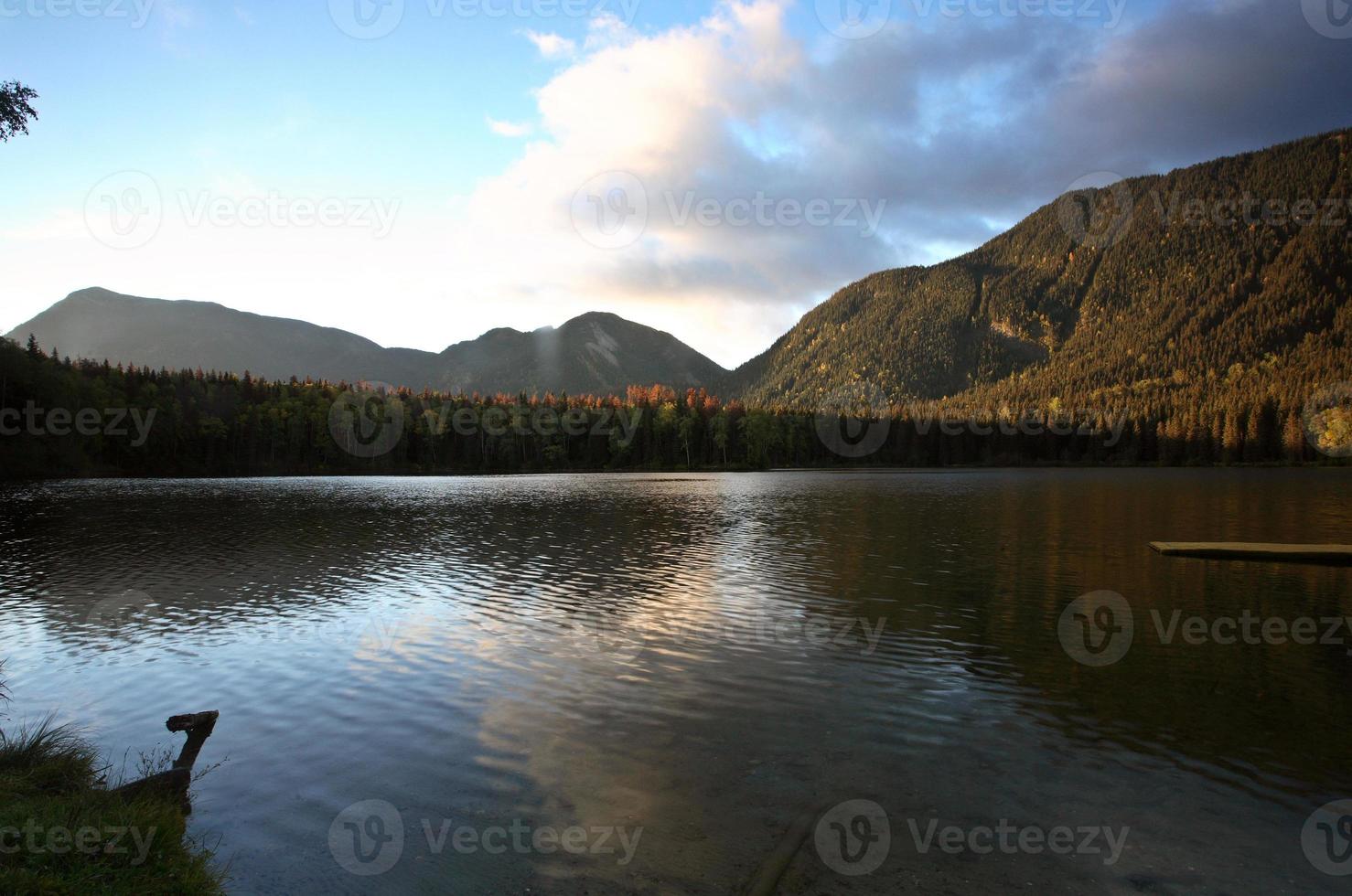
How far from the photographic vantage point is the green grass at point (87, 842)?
762cm

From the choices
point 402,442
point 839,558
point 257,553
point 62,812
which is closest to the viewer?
point 62,812

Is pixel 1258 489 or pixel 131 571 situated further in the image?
pixel 1258 489

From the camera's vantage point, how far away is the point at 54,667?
1970 cm

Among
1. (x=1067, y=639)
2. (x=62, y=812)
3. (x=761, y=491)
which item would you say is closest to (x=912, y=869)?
(x=62, y=812)

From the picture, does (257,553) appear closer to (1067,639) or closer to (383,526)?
(383,526)

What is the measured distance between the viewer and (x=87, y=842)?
833cm

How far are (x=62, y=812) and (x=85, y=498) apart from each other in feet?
317
